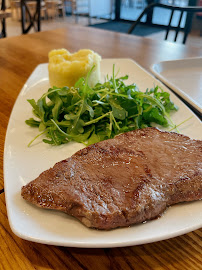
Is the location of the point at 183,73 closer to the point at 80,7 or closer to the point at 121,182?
the point at 121,182

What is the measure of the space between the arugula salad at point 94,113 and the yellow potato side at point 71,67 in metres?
0.24

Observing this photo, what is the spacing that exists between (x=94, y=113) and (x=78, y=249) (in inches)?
33.2

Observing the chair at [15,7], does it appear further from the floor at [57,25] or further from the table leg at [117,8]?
the table leg at [117,8]

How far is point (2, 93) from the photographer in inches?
84.1

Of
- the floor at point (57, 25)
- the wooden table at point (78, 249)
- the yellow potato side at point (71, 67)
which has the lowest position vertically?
the floor at point (57, 25)

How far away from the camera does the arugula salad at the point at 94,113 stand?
4.91 ft

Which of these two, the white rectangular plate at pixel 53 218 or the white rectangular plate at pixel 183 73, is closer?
the white rectangular plate at pixel 53 218

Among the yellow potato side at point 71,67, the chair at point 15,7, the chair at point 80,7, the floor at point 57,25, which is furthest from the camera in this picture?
the chair at point 80,7

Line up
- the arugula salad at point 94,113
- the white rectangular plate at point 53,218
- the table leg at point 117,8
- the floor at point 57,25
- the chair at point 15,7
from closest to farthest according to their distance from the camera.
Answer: the white rectangular plate at point 53,218 < the arugula salad at point 94,113 < the floor at point 57,25 < the table leg at point 117,8 < the chair at point 15,7

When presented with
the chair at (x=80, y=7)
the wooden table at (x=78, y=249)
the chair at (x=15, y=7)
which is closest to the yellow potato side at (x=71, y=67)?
the wooden table at (x=78, y=249)

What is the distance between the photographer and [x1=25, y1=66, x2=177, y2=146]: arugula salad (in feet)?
4.91

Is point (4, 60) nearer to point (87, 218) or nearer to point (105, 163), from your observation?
point (105, 163)

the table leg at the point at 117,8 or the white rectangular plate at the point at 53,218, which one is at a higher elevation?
the table leg at the point at 117,8

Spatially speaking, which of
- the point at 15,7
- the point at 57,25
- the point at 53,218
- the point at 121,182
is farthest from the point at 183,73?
the point at 15,7
